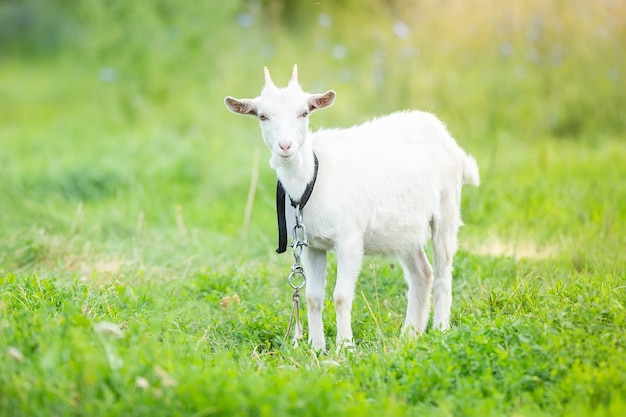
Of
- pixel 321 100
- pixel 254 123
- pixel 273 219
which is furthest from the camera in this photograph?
pixel 254 123

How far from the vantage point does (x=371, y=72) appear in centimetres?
1184

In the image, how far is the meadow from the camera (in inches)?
162

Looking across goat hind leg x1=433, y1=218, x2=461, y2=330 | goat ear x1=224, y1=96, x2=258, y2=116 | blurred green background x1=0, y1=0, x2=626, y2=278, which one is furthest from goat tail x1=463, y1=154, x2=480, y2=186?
goat ear x1=224, y1=96, x2=258, y2=116

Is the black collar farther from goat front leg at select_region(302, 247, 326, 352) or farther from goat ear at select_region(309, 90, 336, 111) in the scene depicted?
goat ear at select_region(309, 90, 336, 111)

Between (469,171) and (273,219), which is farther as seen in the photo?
(273,219)

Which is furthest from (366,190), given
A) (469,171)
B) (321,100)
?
(469,171)

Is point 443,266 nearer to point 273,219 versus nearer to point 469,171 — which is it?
point 469,171

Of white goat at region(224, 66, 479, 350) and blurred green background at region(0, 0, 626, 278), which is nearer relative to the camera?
white goat at region(224, 66, 479, 350)

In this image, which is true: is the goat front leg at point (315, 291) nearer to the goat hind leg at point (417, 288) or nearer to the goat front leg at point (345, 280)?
the goat front leg at point (345, 280)

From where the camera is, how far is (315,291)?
545cm

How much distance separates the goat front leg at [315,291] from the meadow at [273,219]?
221 mm

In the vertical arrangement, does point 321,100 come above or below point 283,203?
above

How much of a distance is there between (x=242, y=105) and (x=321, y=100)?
51 centimetres

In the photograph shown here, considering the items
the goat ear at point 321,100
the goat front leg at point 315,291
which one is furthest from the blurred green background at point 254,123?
the goat ear at point 321,100
